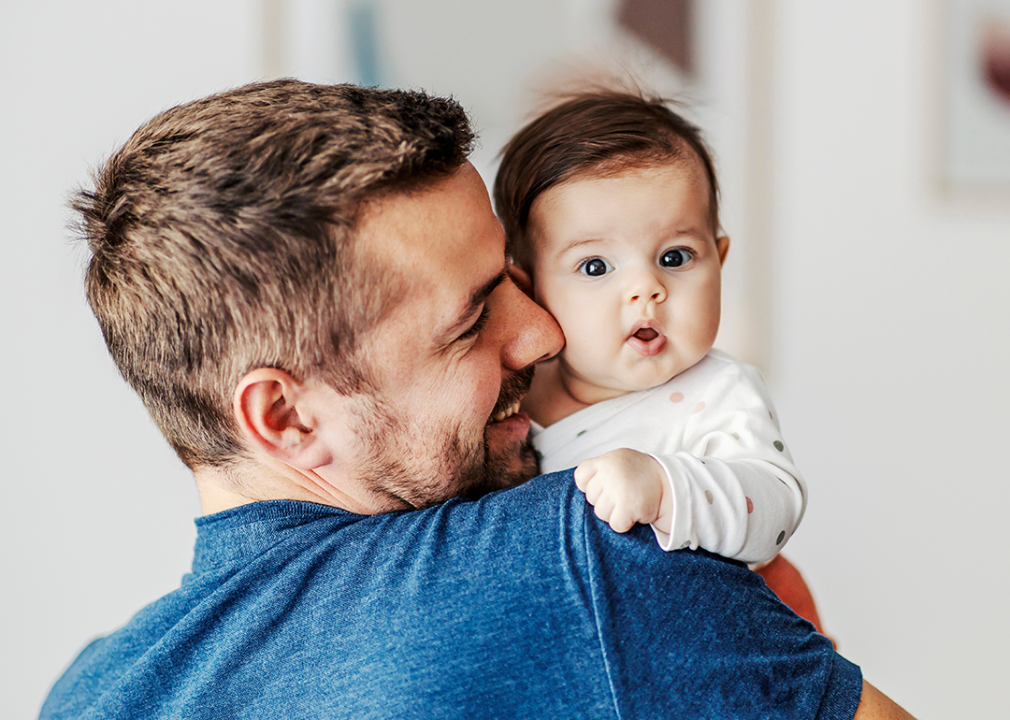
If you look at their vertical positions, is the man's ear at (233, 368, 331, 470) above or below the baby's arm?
above

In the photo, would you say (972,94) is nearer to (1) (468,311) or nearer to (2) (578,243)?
(2) (578,243)

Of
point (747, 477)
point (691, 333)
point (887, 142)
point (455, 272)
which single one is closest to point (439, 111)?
point (455, 272)

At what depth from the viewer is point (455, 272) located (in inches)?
37.3

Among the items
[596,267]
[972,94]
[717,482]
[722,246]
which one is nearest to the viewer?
[717,482]

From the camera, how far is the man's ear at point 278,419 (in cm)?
93

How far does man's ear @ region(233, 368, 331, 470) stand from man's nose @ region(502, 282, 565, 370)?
25 centimetres

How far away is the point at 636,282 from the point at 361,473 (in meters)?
0.41

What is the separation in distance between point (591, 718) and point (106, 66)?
1.96m

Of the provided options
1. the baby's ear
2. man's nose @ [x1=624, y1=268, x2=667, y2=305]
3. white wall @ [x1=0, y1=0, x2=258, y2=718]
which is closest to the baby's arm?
man's nose @ [x1=624, y1=268, x2=667, y2=305]

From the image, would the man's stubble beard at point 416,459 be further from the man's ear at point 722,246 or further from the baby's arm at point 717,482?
the man's ear at point 722,246

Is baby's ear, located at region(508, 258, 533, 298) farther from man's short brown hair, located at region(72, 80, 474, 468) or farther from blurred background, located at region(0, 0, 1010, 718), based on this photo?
blurred background, located at region(0, 0, 1010, 718)

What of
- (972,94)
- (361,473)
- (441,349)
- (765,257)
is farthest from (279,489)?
(972,94)

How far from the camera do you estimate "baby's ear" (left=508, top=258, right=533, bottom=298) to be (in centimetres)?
120

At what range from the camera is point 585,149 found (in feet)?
3.69
